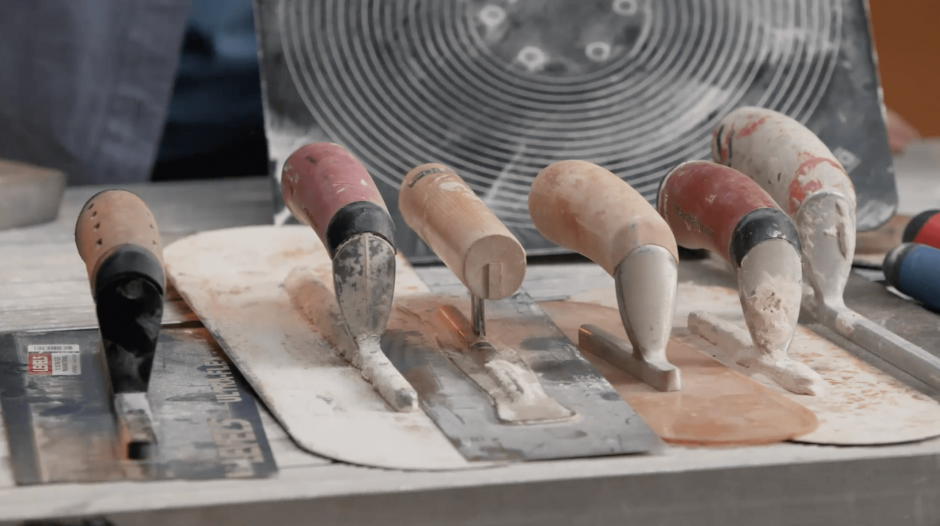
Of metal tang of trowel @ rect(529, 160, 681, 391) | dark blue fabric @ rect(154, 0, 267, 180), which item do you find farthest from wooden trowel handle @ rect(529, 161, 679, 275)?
dark blue fabric @ rect(154, 0, 267, 180)

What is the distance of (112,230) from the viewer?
0.65 metres

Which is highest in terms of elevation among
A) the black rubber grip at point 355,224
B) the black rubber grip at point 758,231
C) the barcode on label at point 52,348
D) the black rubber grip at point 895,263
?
the black rubber grip at point 758,231

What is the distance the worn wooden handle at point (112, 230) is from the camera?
0.64m

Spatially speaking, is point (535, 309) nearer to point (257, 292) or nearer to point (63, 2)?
point (257, 292)

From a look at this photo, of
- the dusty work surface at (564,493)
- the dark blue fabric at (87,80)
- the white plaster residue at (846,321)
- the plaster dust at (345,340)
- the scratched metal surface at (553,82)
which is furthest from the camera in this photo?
the dark blue fabric at (87,80)

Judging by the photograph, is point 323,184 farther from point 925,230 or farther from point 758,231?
point 925,230

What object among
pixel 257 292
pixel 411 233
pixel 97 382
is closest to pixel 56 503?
pixel 97 382

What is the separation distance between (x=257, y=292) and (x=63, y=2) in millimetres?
673

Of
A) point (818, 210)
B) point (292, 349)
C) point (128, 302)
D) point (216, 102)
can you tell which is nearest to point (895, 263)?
point (818, 210)

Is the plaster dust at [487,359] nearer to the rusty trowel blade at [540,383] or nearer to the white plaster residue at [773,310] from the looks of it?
the rusty trowel blade at [540,383]

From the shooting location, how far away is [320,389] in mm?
682

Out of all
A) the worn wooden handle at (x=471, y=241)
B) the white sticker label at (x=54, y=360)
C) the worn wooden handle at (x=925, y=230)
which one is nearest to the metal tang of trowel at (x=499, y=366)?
the worn wooden handle at (x=471, y=241)

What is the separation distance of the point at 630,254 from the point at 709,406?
0.32ft

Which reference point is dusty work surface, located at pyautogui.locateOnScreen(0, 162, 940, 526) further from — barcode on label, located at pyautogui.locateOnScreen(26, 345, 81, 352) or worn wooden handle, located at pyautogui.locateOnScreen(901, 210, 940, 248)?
worn wooden handle, located at pyautogui.locateOnScreen(901, 210, 940, 248)
